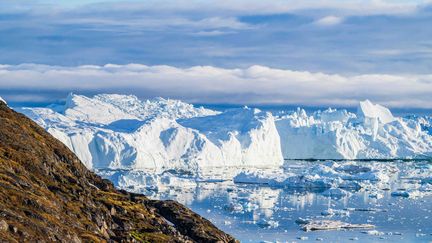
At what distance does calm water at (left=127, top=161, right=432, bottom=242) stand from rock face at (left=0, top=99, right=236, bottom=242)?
Result: 19401 mm

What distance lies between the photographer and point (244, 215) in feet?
228

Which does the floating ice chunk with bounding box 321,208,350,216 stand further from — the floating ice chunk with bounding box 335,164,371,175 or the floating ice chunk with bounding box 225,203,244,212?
the floating ice chunk with bounding box 335,164,371,175

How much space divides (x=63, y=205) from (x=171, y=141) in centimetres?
11247

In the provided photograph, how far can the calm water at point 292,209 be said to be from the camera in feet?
191

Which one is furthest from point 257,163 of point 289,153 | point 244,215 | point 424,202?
point 244,215

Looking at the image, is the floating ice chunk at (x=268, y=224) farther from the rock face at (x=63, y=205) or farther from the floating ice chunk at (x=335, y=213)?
the rock face at (x=63, y=205)

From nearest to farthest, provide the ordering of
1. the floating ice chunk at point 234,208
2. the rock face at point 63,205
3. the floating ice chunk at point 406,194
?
1. the rock face at point 63,205
2. the floating ice chunk at point 234,208
3. the floating ice chunk at point 406,194

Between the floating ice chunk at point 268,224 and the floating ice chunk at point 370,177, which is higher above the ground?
the floating ice chunk at point 268,224

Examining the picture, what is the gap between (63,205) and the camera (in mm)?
26938

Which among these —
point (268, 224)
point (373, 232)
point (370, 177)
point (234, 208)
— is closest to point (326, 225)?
point (373, 232)

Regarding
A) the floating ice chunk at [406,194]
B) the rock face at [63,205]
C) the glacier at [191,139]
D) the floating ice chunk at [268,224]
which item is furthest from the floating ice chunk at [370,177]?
the rock face at [63,205]

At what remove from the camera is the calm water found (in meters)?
58.2

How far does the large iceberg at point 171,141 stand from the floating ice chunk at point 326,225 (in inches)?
2481

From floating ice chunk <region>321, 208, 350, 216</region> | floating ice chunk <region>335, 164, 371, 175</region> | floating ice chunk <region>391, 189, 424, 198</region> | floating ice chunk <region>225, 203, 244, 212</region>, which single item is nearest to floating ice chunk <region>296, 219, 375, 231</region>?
floating ice chunk <region>321, 208, 350, 216</region>
